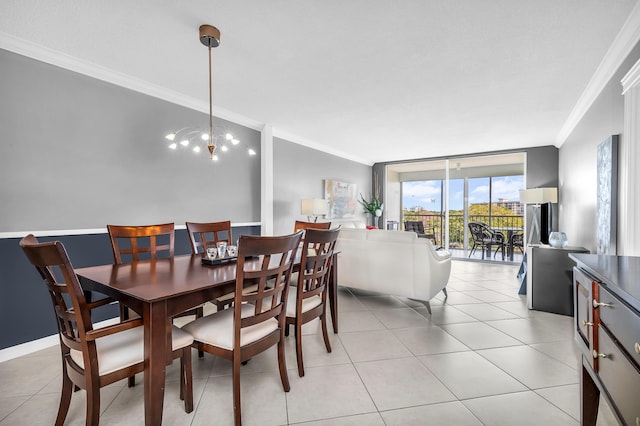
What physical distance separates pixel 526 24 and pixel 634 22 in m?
0.64

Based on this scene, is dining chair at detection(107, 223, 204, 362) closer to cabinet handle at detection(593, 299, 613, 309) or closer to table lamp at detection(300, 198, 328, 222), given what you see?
cabinet handle at detection(593, 299, 613, 309)

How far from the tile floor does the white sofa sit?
1.35 feet

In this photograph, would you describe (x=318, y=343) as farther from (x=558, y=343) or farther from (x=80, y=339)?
(x=558, y=343)

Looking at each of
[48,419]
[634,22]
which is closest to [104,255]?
[48,419]

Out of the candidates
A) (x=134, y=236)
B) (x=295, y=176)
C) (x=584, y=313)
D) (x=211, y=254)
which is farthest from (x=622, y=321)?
(x=295, y=176)

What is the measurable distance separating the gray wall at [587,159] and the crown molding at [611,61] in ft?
0.19

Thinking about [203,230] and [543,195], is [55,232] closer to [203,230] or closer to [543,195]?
[203,230]

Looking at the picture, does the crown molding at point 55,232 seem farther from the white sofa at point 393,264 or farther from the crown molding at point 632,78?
the crown molding at point 632,78

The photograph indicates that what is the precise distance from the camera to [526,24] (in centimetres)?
202

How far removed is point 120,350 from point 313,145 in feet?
15.6

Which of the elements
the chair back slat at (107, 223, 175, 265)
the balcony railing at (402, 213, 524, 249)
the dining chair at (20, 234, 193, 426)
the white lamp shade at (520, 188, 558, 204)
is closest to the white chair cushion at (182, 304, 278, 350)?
the dining chair at (20, 234, 193, 426)

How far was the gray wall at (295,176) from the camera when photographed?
4.83 m

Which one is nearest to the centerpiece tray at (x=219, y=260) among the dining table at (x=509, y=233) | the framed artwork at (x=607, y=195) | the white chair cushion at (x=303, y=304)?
the white chair cushion at (x=303, y=304)

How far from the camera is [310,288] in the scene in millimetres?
2129
